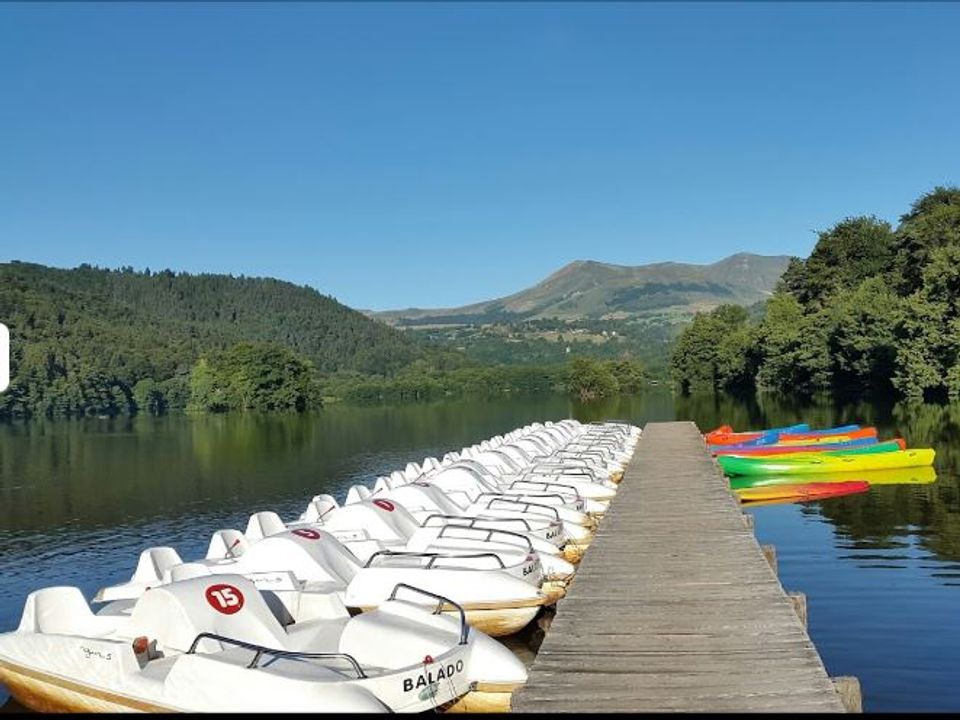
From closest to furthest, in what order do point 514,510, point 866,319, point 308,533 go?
point 308,533 < point 514,510 < point 866,319

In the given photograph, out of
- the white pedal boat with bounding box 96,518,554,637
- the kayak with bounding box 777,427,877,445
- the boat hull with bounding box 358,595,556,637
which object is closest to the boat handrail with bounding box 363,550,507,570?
the white pedal boat with bounding box 96,518,554,637

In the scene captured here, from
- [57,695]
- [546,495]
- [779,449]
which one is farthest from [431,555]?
[779,449]

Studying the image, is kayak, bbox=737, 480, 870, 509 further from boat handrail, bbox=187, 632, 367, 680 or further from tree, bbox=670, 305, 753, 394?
tree, bbox=670, 305, 753, 394

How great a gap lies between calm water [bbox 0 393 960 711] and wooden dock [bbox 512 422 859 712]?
1.54 meters

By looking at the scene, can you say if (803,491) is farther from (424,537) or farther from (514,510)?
(424,537)

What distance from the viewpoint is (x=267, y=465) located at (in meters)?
51.8

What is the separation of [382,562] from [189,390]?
15394cm

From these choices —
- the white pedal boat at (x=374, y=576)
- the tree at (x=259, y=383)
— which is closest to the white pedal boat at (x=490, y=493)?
the white pedal boat at (x=374, y=576)

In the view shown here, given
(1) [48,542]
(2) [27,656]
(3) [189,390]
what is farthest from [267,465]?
(3) [189,390]

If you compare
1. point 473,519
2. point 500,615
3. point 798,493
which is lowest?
point 798,493

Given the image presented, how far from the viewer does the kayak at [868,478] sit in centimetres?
3100

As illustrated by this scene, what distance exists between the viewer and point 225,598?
11.3 m

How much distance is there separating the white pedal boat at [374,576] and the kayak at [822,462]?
2108cm

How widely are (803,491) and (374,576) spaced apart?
18.7m
